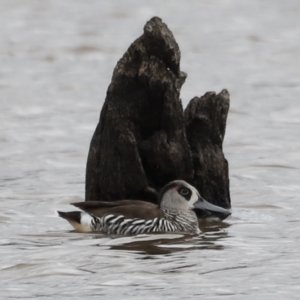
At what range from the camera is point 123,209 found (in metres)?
13.0

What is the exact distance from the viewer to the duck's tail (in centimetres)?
1314

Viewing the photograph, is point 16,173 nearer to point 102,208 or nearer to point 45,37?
point 102,208

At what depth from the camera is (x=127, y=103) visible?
13406 mm

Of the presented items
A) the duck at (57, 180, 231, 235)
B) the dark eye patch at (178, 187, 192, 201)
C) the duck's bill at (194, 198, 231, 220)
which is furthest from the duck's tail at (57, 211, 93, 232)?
the duck's bill at (194, 198, 231, 220)

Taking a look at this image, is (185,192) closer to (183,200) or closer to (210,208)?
(183,200)

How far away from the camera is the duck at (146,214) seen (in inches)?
512

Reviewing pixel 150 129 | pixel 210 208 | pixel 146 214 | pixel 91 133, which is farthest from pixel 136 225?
pixel 91 133

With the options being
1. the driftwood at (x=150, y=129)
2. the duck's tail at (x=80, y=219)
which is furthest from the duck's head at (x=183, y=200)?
the duck's tail at (x=80, y=219)

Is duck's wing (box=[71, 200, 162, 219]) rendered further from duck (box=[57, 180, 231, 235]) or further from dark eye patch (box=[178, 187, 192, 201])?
dark eye patch (box=[178, 187, 192, 201])

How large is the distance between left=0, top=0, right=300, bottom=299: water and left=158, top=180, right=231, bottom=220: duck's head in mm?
264

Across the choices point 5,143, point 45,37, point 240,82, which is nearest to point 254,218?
point 5,143

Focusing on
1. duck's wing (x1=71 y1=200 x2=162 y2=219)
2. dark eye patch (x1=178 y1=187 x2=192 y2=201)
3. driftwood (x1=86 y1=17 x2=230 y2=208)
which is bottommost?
duck's wing (x1=71 y1=200 x2=162 y2=219)

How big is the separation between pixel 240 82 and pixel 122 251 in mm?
13827

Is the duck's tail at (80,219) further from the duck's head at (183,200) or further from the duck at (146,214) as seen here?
Result: the duck's head at (183,200)
